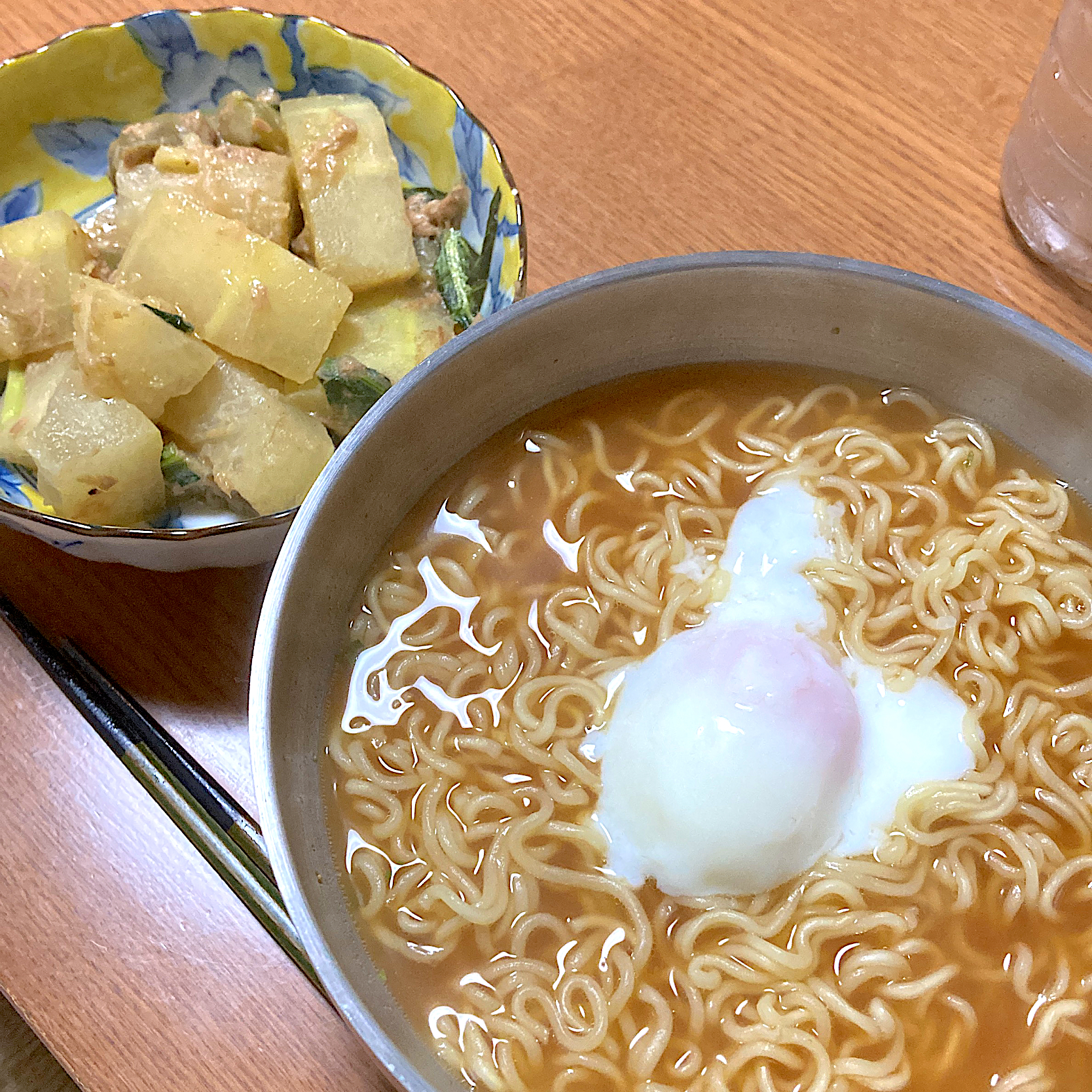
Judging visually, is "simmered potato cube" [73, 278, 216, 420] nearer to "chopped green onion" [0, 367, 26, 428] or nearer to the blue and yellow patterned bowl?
"chopped green onion" [0, 367, 26, 428]

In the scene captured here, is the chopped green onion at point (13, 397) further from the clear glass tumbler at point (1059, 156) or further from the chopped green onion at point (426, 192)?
the clear glass tumbler at point (1059, 156)

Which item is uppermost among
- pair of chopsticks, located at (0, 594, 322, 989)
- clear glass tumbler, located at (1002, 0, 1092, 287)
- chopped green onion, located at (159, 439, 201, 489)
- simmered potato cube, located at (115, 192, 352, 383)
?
clear glass tumbler, located at (1002, 0, 1092, 287)

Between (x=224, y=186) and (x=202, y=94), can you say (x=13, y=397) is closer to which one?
(x=224, y=186)

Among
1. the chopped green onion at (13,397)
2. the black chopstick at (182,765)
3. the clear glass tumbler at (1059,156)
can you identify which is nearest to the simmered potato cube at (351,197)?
the chopped green onion at (13,397)

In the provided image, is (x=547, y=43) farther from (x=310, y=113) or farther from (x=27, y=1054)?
(x=27, y=1054)

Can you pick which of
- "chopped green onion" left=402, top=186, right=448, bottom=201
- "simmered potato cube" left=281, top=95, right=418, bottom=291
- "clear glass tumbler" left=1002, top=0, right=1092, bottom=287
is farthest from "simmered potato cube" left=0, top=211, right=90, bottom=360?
"clear glass tumbler" left=1002, top=0, right=1092, bottom=287

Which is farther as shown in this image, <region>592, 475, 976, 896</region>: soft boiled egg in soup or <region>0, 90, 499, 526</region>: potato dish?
<region>0, 90, 499, 526</region>: potato dish

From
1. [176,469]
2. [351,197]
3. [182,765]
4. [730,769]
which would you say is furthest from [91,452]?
[730,769]
